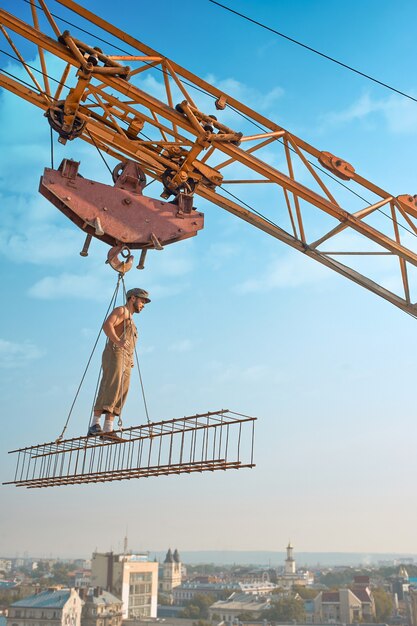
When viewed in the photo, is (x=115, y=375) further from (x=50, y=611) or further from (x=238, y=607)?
(x=238, y=607)

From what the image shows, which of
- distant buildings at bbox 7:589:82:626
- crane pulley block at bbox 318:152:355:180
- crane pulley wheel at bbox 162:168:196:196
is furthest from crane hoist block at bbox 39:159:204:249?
distant buildings at bbox 7:589:82:626

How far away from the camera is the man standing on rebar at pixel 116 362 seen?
5.86 m

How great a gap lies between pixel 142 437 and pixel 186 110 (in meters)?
3.62

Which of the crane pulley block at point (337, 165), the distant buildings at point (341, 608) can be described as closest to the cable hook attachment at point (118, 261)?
the crane pulley block at point (337, 165)

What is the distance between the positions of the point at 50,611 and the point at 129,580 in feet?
59.4

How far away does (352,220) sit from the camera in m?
8.98

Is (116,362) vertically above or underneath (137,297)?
underneath

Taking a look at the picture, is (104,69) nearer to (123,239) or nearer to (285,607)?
(123,239)

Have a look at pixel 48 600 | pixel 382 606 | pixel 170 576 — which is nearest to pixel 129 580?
pixel 48 600

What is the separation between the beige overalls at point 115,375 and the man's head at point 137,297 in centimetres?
15

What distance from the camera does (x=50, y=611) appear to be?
5228 cm

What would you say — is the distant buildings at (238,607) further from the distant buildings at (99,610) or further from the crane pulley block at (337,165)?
the crane pulley block at (337,165)

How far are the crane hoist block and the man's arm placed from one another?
2.20 ft

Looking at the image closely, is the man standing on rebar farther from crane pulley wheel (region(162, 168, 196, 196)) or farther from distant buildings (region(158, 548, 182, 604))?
distant buildings (region(158, 548, 182, 604))
